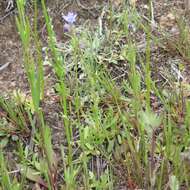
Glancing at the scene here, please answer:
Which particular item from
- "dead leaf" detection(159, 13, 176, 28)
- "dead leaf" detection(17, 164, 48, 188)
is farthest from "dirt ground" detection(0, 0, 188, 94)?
"dead leaf" detection(17, 164, 48, 188)

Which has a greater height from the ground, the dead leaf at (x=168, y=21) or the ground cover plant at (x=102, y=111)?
the dead leaf at (x=168, y=21)

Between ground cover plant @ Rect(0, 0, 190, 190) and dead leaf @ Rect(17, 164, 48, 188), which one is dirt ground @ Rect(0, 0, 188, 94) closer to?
ground cover plant @ Rect(0, 0, 190, 190)

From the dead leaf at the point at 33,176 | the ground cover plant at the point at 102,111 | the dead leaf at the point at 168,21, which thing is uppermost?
the dead leaf at the point at 168,21

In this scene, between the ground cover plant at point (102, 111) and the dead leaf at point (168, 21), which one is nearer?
the ground cover plant at point (102, 111)

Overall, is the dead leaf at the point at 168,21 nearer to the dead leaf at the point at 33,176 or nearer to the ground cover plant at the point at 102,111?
the ground cover plant at the point at 102,111

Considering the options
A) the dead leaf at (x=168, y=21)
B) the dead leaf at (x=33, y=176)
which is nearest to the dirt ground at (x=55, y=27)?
the dead leaf at (x=168, y=21)

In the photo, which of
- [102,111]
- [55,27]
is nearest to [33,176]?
[102,111]

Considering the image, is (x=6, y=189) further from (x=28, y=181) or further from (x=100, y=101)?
(x=100, y=101)

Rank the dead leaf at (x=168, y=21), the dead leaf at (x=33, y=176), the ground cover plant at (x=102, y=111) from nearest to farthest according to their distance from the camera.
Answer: the ground cover plant at (x=102, y=111) → the dead leaf at (x=33, y=176) → the dead leaf at (x=168, y=21)

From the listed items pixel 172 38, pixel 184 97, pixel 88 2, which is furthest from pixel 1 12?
pixel 184 97
